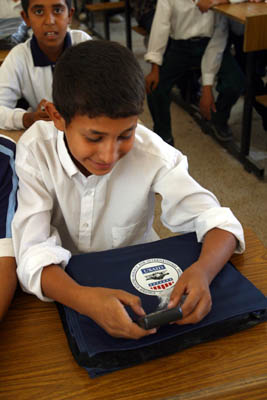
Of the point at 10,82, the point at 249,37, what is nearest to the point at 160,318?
the point at 10,82

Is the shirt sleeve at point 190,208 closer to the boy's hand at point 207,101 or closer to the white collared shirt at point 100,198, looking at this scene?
the white collared shirt at point 100,198

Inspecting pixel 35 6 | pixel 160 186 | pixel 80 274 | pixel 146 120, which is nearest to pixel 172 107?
pixel 146 120

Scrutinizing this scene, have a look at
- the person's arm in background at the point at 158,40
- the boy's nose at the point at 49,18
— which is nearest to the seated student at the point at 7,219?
the boy's nose at the point at 49,18

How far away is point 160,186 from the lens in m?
1.03

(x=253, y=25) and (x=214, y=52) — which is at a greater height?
(x=253, y=25)

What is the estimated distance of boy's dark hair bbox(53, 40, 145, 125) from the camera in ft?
2.74

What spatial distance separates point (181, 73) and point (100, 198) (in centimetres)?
209

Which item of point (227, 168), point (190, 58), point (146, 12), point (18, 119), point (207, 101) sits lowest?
point (227, 168)

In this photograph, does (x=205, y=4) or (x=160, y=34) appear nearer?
(x=205, y=4)

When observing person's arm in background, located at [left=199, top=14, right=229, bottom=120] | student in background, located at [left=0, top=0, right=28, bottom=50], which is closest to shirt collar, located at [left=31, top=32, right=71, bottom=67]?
student in background, located at [left=0, top=0, right=28, bottom=50]

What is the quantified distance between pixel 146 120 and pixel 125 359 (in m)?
2.84

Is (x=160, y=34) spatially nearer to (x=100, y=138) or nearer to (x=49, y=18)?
(x=49, y=18)

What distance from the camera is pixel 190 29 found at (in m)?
2.79

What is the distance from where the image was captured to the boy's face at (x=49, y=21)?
190cm
